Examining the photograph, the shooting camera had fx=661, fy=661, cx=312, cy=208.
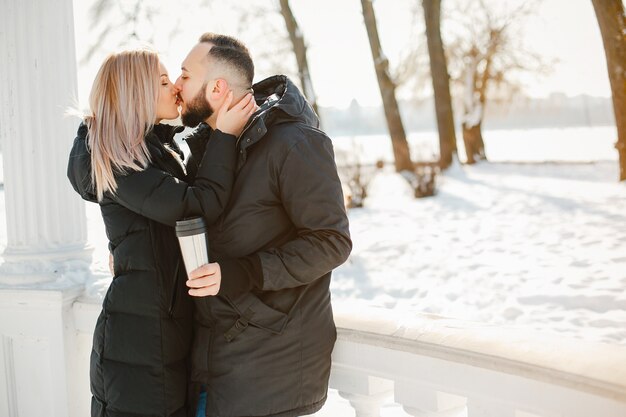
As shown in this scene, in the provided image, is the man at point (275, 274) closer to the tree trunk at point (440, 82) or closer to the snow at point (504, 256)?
the snow at point (504, 256)

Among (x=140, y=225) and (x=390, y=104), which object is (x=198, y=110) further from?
(x=390, y=104)

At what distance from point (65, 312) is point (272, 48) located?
51.4ft

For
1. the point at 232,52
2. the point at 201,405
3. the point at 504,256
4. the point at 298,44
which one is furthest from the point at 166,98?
the point at 298,44

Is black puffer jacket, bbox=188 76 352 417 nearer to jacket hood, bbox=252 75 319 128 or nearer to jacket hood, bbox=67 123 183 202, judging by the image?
jacket hood, bbox=252 75 319 128

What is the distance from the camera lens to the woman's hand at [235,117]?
2.18m

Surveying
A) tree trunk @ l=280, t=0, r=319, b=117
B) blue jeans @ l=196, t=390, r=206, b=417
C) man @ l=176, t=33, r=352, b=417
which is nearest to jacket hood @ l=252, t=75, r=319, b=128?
man @ l=176, t=33, r=352, b=417

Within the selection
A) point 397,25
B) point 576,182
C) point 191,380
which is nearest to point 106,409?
point 191,380

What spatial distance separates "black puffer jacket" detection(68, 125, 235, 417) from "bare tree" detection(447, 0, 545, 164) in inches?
824

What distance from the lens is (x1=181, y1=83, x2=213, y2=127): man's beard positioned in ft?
7.84

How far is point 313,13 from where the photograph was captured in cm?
1952

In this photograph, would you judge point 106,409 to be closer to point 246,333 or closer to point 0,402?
point 246,333

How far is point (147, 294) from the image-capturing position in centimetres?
220

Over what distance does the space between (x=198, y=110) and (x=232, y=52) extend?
25cm

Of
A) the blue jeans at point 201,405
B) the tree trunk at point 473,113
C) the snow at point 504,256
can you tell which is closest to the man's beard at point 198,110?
the blue jeans at point 201,405
